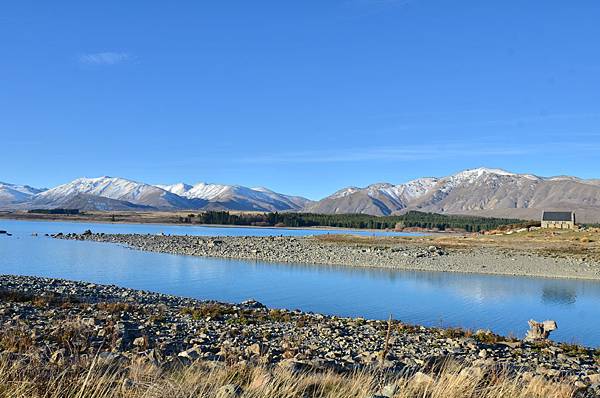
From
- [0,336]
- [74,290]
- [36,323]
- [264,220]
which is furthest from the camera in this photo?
[264,220]

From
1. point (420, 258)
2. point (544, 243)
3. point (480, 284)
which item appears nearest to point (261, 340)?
point (480, 284)

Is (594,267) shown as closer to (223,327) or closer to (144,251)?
(223,327)

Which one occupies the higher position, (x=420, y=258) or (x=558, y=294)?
(x=420, y=258)

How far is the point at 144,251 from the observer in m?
56.2

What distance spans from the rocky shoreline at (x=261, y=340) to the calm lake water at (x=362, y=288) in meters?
5.09

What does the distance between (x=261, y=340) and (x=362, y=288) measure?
735 inches

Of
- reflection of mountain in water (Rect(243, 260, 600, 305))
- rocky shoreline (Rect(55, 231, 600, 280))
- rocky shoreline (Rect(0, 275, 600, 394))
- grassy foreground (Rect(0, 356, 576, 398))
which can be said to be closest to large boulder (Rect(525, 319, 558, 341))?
rocky shoreline (Rect(0, 275, 600, 394))

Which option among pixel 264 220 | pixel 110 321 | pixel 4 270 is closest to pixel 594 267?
pixel 110 321

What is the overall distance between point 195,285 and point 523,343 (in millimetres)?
19934

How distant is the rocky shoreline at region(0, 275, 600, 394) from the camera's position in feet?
31.9

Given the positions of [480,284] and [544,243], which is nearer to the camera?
[480,284]

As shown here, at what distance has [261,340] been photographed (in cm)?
1379

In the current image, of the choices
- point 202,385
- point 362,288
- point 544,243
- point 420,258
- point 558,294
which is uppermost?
point 544,243

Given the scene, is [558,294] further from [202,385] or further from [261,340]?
[202,385]
